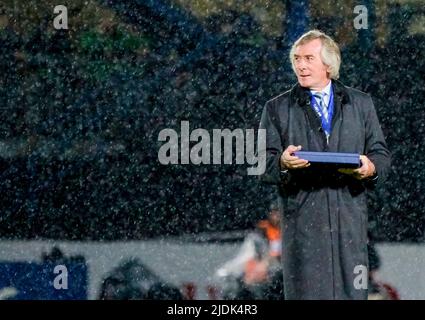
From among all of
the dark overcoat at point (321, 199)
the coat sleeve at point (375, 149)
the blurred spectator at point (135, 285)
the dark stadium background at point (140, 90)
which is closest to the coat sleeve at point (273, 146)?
the dark overcoat at point (321, 199)

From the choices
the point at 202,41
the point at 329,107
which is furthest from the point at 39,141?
the point at 329,107

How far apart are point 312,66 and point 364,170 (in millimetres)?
524

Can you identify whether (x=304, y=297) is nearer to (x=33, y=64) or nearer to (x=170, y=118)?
(x=170, y=118)

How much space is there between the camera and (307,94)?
5082 millimetres

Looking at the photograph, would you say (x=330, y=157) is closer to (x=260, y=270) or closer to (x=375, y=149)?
(x=375, y=149)

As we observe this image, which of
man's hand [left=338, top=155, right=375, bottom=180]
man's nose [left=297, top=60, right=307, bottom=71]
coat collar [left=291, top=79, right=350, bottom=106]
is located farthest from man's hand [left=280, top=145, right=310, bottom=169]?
man's nose [left=297, top=60, right=307, bottom=71]

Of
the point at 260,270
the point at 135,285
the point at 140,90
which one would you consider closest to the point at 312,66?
the point at 140,90

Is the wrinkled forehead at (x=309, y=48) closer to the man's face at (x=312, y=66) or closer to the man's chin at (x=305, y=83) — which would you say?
the man's face at (x=312, y=66)

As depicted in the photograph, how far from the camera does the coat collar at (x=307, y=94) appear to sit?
507cm

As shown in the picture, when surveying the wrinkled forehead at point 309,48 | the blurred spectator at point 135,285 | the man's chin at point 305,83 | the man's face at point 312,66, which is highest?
the wrinkled forehead at point 309,48

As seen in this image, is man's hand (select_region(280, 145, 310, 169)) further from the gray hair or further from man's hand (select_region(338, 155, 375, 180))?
the gray hair

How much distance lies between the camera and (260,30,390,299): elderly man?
4977 millimetres

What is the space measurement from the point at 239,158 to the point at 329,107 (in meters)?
1.08

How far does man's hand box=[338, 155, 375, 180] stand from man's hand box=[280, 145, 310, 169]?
7.8 inches
